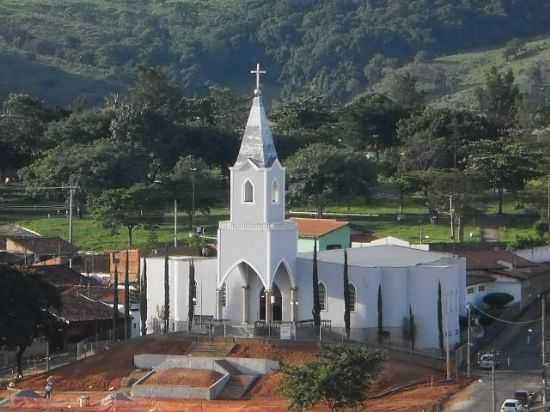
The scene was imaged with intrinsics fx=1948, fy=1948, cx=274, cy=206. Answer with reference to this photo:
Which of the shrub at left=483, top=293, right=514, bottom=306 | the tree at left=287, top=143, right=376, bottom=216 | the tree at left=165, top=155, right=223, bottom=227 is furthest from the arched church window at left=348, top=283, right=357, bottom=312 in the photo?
the tree at left=287, top=143, right=376, bottom=216

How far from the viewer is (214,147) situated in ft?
386

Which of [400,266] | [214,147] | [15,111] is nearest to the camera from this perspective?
[400,266]

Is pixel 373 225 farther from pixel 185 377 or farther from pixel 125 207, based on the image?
pixel 185 377

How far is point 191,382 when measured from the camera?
60.9 metres

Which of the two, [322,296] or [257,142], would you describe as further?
[257,142]

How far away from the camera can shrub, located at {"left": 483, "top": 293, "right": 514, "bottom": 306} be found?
75.4m

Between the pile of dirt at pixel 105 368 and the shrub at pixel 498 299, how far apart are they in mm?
15649

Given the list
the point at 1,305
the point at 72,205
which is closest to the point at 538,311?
the point at 1,305

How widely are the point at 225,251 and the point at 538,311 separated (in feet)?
48.6

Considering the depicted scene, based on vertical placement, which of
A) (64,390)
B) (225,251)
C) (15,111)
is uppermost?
(15,111)

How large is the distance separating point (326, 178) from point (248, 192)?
35.7m

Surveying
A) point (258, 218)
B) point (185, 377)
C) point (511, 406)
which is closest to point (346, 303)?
point (258, 218)

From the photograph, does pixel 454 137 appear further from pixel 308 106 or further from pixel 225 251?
pixel 225 251

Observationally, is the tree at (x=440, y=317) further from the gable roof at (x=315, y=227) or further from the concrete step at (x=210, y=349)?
the gable roof at (x=315, y=227)
